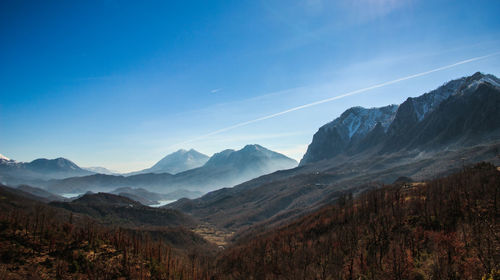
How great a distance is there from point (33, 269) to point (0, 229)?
37.0 ft

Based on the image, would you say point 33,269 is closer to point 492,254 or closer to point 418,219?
point 492,254

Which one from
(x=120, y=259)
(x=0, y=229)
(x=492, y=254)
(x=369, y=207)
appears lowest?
(x=369, y=207)

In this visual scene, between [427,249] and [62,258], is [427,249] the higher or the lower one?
the lower one

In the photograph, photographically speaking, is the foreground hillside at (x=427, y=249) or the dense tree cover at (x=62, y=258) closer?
the foreground hillside at (x=427, y=249)

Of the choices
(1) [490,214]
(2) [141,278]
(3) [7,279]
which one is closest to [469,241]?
(1) [490,214]

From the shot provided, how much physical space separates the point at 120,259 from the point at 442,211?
164ft

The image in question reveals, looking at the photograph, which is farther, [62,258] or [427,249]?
[427,249]

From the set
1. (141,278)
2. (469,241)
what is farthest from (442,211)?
(141,278)

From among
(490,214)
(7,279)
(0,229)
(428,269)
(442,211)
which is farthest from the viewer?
(442,211)

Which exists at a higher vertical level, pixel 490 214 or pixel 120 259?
pixel 490 214

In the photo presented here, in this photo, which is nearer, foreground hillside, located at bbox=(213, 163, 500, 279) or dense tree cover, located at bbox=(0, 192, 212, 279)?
foreground hillside, located at bbox=(213, 163, 500, 279)

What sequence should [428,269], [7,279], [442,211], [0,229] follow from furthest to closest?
1. [442,211]
2. [0,229]
3. [428,269]
4. [7,279]

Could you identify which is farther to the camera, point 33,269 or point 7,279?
point 33,269

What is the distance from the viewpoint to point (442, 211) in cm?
4528
